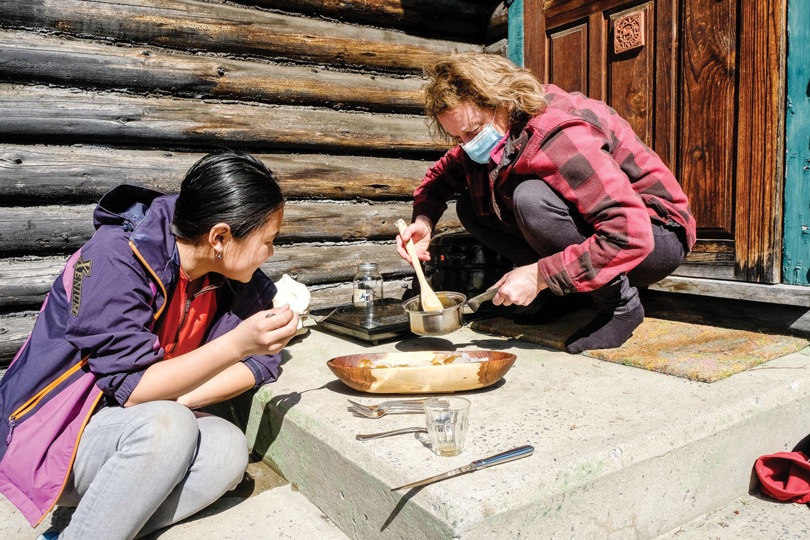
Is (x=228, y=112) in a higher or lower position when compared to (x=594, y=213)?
higher

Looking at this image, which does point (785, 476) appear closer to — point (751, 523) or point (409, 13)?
point (751, 523)

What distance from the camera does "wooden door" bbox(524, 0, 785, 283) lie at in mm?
2637

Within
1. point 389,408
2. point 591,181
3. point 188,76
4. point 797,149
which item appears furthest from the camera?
point 188,76

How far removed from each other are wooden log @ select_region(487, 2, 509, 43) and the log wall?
0.04 feet

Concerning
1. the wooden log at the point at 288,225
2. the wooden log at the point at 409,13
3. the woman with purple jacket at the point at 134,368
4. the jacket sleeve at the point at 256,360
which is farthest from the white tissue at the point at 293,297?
the wooden log at the point at 409,13

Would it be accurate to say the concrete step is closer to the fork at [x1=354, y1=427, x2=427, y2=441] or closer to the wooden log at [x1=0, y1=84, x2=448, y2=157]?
the fork at [x1=354, y1=427, x2=427, y2=441]

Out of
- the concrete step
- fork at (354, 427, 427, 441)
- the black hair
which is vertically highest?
the black hair

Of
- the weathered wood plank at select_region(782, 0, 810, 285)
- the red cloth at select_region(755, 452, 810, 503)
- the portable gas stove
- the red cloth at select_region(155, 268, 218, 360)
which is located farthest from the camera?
the portable gas stove

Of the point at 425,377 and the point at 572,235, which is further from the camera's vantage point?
the point at 572,235

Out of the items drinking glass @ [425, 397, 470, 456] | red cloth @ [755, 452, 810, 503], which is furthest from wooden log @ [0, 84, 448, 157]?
red cloth @ [755, 452, 810, 503]

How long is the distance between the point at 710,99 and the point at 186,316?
265cm

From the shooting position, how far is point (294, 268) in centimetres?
355

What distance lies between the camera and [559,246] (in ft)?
7.80

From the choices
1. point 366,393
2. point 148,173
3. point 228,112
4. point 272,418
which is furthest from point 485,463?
point 228,112
